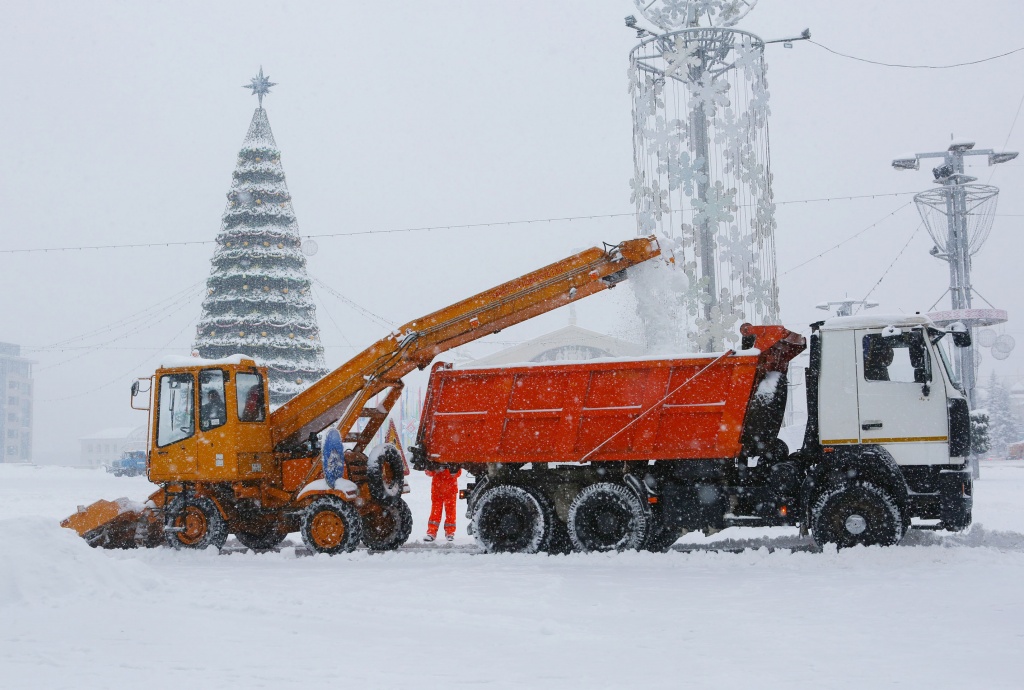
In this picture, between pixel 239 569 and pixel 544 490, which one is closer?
pixel 239 569

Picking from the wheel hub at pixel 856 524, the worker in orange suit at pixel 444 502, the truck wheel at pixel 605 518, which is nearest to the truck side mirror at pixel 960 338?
the wheel hub at pixel 856 524

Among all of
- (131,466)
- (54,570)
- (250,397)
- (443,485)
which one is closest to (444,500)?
(443,485)

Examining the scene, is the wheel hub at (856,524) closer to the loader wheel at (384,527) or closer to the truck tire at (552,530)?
the truck tire at (552,530)

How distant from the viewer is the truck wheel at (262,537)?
45.9 ft

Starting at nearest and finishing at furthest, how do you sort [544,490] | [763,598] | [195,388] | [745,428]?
[763,598], [745,428], [544,490], [195,388]

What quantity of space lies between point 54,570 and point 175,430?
578cm

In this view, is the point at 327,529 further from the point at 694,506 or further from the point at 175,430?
the point at 694,506

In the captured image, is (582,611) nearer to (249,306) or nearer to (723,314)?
(723,314)

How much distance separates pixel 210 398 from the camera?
45.3 feet

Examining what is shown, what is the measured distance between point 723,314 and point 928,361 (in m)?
5.22

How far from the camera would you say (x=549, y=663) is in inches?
254

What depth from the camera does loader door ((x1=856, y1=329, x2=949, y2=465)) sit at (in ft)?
36.8

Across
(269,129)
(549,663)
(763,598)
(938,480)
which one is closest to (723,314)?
(938,480)

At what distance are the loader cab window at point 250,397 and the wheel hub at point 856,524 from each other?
796 cm
